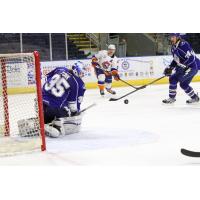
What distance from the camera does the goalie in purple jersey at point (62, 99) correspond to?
3621 millimetres

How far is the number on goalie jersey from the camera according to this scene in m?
3.63

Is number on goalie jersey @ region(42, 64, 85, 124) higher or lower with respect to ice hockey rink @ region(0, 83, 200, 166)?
higher

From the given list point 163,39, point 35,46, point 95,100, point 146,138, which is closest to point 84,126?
point 146,138

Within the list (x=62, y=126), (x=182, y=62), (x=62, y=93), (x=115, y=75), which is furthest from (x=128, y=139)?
(x=115, y=75)

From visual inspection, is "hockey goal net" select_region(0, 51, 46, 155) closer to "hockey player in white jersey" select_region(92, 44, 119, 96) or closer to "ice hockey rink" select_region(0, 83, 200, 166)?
"ice hockey rink" select_region(0, 83, 200, 166)

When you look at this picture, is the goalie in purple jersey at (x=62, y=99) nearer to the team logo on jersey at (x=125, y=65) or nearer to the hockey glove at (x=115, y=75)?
the hockey glove at (x=115, y=75)

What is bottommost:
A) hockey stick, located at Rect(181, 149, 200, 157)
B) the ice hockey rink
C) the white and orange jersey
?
the ice hockey rink

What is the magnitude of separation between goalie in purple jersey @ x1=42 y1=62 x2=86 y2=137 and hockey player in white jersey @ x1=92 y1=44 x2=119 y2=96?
9.66 feet

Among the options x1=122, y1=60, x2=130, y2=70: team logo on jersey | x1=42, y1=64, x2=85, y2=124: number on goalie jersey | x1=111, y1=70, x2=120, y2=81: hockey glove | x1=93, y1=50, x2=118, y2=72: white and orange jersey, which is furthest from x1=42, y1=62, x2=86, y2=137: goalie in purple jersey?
x1=122, y1=60, x2=130, y2=70: team logo on jersey

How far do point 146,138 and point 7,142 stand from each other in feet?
3.50

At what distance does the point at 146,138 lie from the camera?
351 cm

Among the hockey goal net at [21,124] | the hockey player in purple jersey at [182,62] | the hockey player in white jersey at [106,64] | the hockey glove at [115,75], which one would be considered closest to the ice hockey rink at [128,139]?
the hockey goal net at [21,124]

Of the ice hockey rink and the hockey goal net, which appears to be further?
the hockey goal net

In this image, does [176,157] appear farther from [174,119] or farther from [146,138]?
[174,119]
